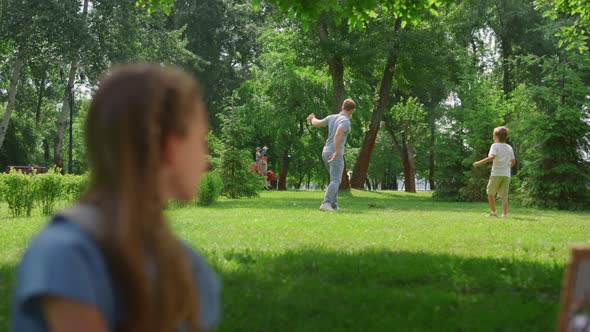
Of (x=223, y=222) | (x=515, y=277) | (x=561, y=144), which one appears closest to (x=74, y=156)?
(x=561, y=144)

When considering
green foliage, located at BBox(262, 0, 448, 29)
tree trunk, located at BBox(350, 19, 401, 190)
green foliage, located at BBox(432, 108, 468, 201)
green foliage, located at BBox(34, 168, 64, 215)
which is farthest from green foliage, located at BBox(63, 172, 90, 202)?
green foliage, located at BBox(432, 108, 468, 201)

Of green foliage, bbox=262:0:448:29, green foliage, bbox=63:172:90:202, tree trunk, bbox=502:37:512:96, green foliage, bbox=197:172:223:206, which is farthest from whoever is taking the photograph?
tree trunk, bbox=502:37:512:96

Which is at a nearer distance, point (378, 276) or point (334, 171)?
point (378, 276)

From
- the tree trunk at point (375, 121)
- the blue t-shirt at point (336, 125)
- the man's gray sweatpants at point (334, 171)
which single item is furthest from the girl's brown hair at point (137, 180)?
the tree trunk at point (375, 121)

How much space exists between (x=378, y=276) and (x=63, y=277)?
16.1ft

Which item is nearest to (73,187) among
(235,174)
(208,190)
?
(208,190)

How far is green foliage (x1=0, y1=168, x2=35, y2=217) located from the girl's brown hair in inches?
610

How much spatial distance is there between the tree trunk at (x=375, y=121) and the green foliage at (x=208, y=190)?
12.8 meters

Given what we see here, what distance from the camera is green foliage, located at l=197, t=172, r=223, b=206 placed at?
1885cm

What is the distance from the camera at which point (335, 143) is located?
14.5 metres

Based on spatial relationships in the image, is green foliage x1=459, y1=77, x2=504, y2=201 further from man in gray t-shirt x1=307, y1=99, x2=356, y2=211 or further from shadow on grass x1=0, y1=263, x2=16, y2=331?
shadow on grass x1=0, y1=263, x2=16, y2=331

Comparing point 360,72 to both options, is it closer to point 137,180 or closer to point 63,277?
point 137,180

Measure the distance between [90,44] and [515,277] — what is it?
3162 cm

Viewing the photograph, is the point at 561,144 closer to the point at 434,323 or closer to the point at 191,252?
the point at 434,323
